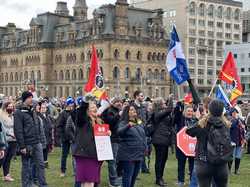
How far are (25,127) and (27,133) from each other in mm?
125

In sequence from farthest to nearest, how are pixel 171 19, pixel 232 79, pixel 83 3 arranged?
1. pixel 171 19
2. pixel 83 3
3. pixel 232 79

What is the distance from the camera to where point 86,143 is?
29.9 feet

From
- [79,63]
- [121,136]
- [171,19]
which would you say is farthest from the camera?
[171,19]

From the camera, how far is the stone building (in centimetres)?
9888

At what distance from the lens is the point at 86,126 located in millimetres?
9156

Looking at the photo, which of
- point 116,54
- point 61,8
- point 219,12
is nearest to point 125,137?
point 116,54

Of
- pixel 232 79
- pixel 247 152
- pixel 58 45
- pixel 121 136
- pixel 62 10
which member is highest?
pixel 62 10

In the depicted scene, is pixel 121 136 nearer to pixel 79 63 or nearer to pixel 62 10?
pixel 79 63

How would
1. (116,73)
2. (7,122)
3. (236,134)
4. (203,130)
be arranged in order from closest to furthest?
(203,130) < (7,122) < (236,134) < (116,73)

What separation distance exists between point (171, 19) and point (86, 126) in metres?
93.3

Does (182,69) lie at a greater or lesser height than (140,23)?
lesser

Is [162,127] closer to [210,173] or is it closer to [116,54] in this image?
[210,173]

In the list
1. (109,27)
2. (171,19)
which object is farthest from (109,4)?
(171,19)

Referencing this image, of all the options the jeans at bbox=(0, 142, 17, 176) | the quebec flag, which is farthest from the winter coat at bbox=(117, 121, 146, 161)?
the jeans at bbox=(0, 142, 17, 176)
